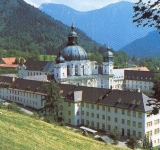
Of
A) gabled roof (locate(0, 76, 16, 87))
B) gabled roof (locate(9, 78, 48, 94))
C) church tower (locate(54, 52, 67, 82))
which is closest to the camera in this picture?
gabled roof (locate(9, 78, 48, 94))

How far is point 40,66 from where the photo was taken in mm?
120562

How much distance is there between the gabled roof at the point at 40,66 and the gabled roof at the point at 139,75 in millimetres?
24793

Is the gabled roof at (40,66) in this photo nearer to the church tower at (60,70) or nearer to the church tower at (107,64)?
the church tower at (107,64)

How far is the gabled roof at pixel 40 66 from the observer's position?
11603 centimetres

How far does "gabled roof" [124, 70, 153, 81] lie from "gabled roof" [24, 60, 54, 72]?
2479 centimetres

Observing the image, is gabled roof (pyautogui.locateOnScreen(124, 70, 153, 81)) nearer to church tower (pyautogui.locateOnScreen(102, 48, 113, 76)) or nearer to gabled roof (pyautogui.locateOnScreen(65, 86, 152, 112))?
church tower (pyautogui.locateOnScreen(102, 48, 113, 76))

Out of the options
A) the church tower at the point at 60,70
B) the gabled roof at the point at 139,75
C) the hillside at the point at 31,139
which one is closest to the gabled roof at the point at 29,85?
the church tower at the point at 60,70

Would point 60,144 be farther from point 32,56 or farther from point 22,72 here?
point 32,56

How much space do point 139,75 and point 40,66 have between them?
33.6 meters

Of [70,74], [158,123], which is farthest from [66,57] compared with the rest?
[158,123]

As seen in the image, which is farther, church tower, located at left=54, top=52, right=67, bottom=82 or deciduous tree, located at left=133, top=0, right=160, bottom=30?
church tower, located at left=54, top=52, right=67, bottom=82

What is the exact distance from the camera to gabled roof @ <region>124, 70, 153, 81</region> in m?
111

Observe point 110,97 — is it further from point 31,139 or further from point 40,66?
point 40,66

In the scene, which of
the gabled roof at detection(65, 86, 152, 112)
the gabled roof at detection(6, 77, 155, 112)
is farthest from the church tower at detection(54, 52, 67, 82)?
the gabled roof at detection(65, 86, 152, 112)
